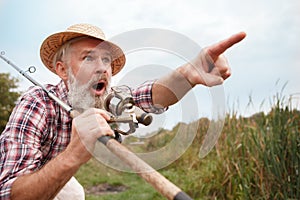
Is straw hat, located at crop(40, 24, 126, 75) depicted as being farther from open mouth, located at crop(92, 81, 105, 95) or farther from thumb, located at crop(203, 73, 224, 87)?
thumb, located at crop(203, 73, 224, 87)

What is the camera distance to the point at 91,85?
6.70 ft

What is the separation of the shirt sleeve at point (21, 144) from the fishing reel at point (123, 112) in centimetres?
61

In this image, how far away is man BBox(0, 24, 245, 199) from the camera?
169cm

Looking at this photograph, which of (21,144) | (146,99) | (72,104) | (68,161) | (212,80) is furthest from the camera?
(146,99)

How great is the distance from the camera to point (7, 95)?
43.5 ft

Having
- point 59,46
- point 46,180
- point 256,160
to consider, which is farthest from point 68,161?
point 256,160

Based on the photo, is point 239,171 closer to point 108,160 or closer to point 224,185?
point 224,185

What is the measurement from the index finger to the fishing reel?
35 centimetres

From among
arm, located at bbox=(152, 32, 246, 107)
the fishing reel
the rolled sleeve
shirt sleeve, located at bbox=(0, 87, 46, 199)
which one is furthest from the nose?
the rolled sleeve

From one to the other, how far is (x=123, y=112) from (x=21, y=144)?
0.73m

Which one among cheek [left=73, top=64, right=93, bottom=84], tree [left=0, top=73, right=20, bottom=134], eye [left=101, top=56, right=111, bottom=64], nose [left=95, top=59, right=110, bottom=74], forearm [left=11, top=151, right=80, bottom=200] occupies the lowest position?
tree [left=0, top=73, right=20, bottom=134]

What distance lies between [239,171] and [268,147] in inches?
21.4

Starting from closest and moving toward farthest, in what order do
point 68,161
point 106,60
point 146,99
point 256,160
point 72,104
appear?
point 68,161 → point 106,60 → point 72,104 → point 146,99 → point 256,160

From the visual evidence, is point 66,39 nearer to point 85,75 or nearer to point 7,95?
point 85,75
